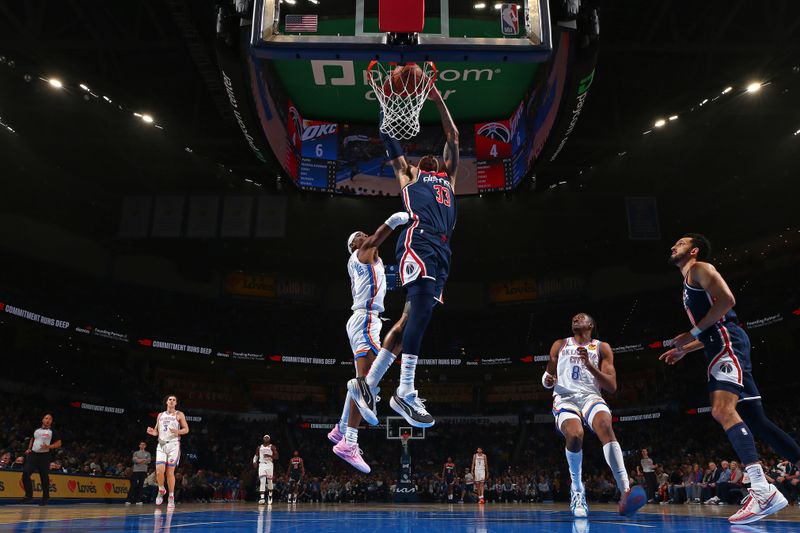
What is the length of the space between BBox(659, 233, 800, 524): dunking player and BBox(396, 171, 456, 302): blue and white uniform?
2.28 metres

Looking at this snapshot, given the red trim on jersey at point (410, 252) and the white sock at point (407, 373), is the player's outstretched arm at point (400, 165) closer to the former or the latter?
the red trim on jersey at point (410, 252)

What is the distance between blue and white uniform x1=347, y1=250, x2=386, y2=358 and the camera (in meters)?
6.84

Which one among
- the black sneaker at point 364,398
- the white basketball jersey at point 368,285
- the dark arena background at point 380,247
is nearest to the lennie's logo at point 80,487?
the dark arena background at point 380,247

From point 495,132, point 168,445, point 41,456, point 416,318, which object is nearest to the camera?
point 416,318

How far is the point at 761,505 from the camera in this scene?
5367 mm

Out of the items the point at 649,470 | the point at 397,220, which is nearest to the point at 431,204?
the point at 397,220

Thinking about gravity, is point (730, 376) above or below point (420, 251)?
below

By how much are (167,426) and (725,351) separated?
999cm

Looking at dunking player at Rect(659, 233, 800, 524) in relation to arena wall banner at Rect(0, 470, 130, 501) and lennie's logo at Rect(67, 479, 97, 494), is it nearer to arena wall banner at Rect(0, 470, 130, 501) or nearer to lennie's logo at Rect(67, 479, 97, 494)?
arena wall banner at Rect(0, 470, 130, 501)

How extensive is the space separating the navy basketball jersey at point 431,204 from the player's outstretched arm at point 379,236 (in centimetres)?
18

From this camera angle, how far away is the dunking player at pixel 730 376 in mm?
5445

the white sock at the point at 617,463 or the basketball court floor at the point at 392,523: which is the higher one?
the white sock at the point at 617,463

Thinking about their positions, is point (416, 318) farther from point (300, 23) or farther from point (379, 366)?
point (300, 23)

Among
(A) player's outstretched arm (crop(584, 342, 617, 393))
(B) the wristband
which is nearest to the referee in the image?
(B) the wristband
